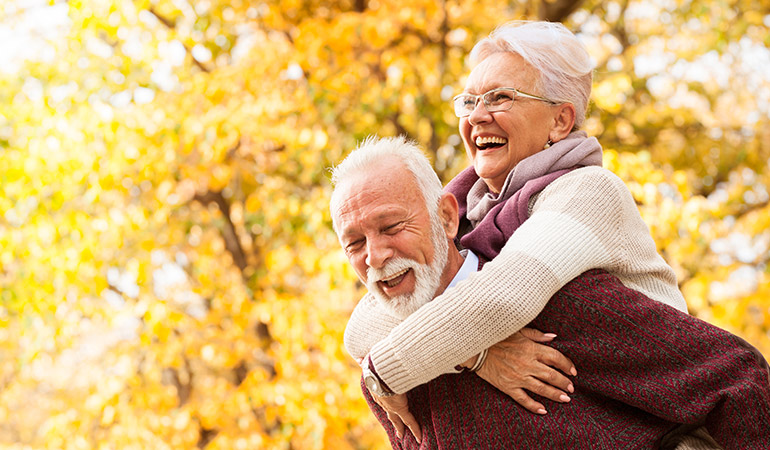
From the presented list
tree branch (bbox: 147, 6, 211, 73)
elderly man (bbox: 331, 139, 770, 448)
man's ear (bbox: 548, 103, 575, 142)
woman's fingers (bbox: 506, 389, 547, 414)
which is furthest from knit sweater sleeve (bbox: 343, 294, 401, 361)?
tree branch (bbox: 147, 6, 211, 73)

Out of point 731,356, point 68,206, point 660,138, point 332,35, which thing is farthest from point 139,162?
point 731,356

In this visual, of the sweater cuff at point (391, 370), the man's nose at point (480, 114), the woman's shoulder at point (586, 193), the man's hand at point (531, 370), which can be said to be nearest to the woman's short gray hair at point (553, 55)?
the man's nose at point (480, 114)

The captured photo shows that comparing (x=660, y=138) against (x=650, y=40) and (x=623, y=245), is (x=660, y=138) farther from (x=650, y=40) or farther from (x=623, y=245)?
(x=623, y=245)

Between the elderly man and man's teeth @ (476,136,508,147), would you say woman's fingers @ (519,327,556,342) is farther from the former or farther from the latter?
man's teeth @ (476,136,508,147)

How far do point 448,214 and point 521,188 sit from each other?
17 centimetres

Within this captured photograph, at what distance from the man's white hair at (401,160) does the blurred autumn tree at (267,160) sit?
9.85 feet

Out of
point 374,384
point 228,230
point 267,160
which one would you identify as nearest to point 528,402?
point 374,384

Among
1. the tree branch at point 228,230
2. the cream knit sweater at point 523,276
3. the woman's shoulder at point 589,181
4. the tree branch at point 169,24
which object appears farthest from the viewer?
the tree branch at point 228,230

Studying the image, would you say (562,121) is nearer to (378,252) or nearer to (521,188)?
(521,188)

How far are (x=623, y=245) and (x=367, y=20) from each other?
3.88 metres

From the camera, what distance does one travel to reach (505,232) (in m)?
1.61

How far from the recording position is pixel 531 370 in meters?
1.47

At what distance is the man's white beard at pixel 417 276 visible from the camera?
5.07ft

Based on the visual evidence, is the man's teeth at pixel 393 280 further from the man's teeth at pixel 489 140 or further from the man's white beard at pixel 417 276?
the man's teeth at pixel 489 140
